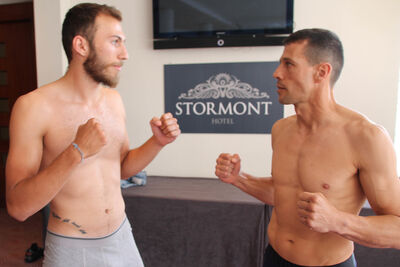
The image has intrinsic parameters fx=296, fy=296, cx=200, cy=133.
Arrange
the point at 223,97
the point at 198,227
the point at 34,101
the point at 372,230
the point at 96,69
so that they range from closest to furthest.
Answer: the point at 372,230 → the point at 34,101 → the point at 96,69 → the point at 198,227 → the point at 223,97

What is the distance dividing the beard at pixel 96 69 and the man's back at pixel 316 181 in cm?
83

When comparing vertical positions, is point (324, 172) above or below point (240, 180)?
above

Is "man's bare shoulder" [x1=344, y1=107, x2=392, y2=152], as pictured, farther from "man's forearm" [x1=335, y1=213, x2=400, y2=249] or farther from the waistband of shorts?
the waistband of shorts

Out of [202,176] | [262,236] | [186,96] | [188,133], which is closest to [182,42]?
[186,96]

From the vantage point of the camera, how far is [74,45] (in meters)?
1.22

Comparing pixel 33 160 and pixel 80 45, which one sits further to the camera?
pixel 80 45

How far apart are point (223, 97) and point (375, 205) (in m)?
1.85

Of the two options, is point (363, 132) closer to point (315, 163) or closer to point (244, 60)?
point (315, 163)

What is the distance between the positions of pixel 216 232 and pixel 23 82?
304 centimetres

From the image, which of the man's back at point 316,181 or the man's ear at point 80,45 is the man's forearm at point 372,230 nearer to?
the man's back at point 316,181

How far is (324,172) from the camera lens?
115cm

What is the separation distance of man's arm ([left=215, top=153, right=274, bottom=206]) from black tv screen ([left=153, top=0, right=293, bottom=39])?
1.59 metres

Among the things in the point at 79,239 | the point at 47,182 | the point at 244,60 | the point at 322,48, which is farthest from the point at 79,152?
the point at 244,60

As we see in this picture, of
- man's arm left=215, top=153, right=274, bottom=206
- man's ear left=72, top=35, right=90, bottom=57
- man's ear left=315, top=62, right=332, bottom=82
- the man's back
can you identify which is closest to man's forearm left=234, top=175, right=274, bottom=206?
man's arm left=215, top=153, right=274, bottom=206
